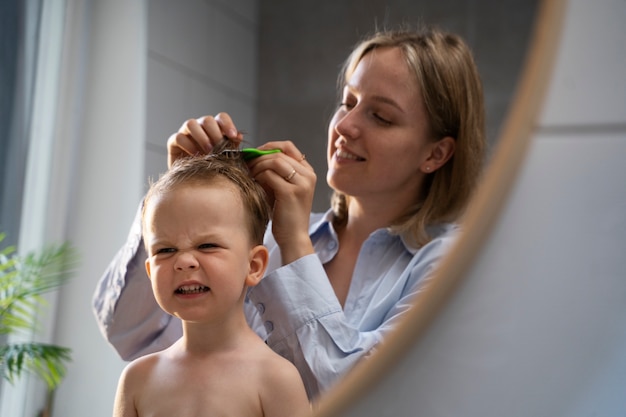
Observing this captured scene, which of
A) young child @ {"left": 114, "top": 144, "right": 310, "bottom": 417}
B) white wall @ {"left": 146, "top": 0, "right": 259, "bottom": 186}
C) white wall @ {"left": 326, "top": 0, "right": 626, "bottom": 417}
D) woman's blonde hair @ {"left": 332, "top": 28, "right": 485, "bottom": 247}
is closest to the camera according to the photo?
white wall @ {"left": 326, "top": 0, "right": 626, "bottom": 417}

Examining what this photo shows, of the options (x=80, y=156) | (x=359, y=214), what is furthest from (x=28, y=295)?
(x=359, y=214)

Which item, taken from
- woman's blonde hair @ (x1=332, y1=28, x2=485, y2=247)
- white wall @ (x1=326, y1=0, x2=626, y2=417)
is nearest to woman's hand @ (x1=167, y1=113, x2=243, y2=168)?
woman's blonde hair @ (x1=332, y1=28, x2=485, y2=247)

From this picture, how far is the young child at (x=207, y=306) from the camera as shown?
2.56 feet

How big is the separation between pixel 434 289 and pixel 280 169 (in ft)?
1.73

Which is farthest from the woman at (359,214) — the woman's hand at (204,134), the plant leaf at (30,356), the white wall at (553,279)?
the plant leaf at (30,356)

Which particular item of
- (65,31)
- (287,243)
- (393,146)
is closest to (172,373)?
(287,243)

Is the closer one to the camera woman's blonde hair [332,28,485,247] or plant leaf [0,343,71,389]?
woman's blonde hair [332,28,485,247]

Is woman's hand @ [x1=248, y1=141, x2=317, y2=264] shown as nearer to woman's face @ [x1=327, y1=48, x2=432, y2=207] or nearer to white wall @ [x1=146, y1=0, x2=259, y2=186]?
woman's face @ [x1=327, y1=48, x2=432, y2=207]

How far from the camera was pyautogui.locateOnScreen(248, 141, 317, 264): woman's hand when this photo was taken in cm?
89

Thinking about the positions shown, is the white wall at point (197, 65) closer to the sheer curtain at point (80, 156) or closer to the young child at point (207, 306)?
the sheer curtain at point (80, 156)

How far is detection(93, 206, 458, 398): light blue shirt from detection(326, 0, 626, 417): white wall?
1.50ft

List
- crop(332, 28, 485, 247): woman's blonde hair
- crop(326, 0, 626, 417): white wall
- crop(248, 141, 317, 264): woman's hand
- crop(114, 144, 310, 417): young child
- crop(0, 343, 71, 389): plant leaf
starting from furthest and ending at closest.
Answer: crop(0, 343, 71, 389): plant leaf < crop(332, 28, 485, 247): woman's blonde hair < crop(248, 141, 317, 264): woman's hand < crop(114, 144, 310, 417): young child < crop(326, 0, 626, 417): white wall

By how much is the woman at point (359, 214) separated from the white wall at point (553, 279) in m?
0.46

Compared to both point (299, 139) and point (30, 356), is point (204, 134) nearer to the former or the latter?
point (30, 356)
